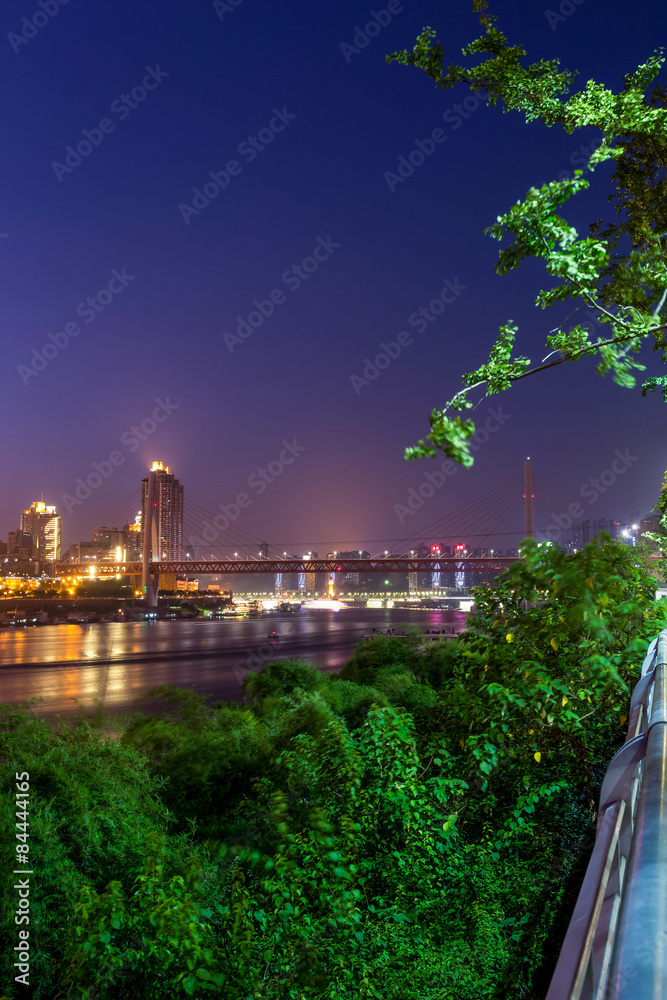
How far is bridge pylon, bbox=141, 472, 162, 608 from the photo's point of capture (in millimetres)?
56125

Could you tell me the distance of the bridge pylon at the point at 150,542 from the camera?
56125 millimetres

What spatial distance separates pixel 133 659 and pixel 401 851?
33.4 m

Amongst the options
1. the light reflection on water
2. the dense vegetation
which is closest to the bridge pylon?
the light reflection on water

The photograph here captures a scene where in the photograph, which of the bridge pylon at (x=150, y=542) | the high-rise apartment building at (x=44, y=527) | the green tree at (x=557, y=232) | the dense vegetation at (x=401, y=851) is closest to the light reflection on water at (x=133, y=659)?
the bridge pylon at (x=150, y=542)

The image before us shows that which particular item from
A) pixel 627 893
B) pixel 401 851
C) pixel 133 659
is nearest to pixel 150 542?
pixel 133 659

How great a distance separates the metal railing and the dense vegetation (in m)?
1.20

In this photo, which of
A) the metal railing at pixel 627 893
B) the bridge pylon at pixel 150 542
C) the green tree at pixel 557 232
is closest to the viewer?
the metal railing at pixel 627 893

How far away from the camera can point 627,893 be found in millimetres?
765

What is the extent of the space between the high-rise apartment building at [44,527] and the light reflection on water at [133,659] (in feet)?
366

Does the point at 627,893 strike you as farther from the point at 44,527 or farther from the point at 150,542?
the point at 44,527

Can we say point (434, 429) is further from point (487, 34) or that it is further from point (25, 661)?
A: point (25, 661)

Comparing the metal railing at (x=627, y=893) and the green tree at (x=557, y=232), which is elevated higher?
the green tree at (x=557, y=232)

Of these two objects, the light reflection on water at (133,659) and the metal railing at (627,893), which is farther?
the light reflection on water at (133,659)

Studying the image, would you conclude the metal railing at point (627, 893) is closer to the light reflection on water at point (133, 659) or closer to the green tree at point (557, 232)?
the green tree at point (557, 232)
